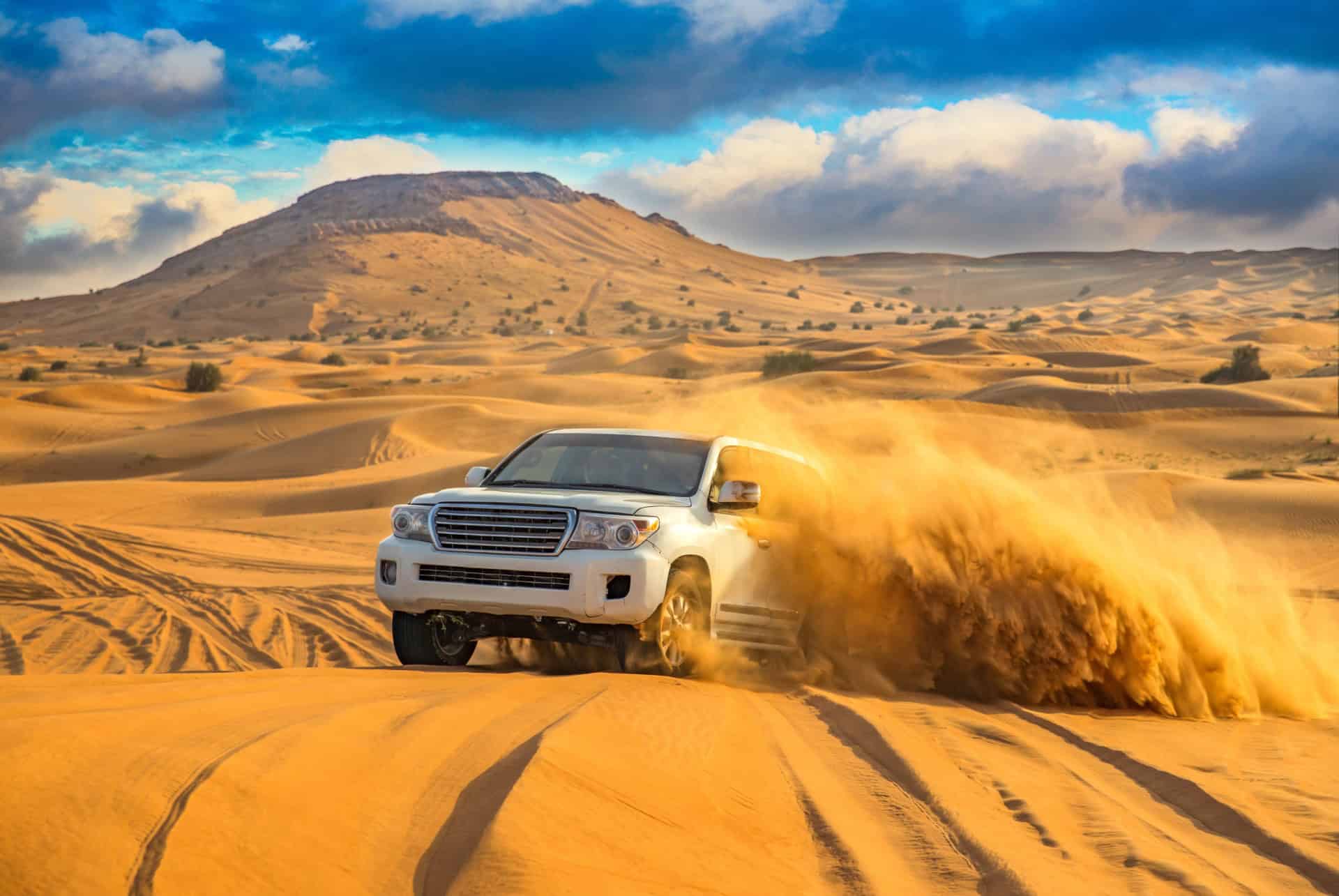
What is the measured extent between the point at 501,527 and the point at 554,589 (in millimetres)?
524

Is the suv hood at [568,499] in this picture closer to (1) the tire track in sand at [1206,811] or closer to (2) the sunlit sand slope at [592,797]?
(2) the sunlit sand slope at [592,797]

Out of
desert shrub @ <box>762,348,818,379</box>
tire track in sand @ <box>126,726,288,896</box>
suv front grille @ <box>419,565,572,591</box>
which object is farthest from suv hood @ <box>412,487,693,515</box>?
desert shrub @ <box>762,348,818,379</box>

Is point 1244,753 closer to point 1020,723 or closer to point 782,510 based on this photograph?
point 1020,723

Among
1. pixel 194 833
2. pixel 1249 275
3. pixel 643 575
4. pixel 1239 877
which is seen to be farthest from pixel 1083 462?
pixel 1249 275

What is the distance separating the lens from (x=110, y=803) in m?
4.16

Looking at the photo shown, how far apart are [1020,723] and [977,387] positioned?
3240 cm

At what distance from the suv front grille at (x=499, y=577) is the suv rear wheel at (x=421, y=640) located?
438 millimetres

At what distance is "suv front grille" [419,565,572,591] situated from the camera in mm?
7770

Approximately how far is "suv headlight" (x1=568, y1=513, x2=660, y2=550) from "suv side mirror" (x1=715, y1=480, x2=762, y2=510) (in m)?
0.67

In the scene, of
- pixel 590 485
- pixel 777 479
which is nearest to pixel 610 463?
pixel 590 485

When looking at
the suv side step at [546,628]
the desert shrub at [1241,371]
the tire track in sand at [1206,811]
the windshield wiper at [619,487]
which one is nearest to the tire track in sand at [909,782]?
the tire track in sand at [1206,811]

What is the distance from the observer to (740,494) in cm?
843

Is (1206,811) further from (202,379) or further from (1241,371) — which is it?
(202,379)

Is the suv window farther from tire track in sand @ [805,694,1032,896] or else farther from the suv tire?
tire track in sand @ [805,694,1032,896]
